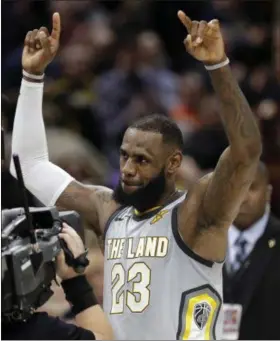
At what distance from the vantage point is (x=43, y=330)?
3672 mm

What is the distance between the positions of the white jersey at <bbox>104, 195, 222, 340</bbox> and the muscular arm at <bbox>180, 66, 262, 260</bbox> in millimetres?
78

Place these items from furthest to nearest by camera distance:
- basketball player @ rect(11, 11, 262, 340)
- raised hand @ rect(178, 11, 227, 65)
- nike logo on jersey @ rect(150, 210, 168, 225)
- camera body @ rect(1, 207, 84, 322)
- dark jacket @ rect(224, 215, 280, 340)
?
dark jacket @ rect(224, 215, 280, 340) → nike logo on jersey @ rect(150, 210, 168, 225) → basketball player @ rect(11, 11, 262, 340) → raised hand @ rect(178, 11, 227, 65) → camera body @ rect(1, 207, 84, 322)

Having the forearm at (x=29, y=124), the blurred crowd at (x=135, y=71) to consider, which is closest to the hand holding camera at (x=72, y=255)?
the forearm at (x=29, y=124)

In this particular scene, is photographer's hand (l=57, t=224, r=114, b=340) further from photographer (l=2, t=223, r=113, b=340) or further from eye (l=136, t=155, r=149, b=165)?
eye (l=136, t=155, r=149, b=165)

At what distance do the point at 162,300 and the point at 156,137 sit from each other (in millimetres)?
670

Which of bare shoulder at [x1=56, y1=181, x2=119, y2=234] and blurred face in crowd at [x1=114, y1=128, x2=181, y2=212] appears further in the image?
bare shoulder at [x1=56, y1=181, x2=119, y2=234]

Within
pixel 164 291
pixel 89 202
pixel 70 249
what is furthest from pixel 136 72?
pixel 70 249

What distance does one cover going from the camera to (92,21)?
34.6 feet

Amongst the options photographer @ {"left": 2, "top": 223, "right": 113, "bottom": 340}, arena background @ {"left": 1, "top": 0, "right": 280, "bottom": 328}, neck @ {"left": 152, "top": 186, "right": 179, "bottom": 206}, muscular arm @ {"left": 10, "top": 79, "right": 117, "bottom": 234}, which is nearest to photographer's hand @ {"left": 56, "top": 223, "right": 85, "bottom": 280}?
photographer @ {"left": 2, "top": 223, "right": 113, "bottom": 340}

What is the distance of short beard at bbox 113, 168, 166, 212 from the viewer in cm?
449

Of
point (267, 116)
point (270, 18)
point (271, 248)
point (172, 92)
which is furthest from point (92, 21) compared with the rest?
point (271, 248)

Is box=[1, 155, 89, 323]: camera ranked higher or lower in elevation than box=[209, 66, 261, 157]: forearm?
lower

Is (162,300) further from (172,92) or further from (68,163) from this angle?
(172,92)

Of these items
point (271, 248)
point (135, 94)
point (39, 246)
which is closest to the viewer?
point (39, 246)
